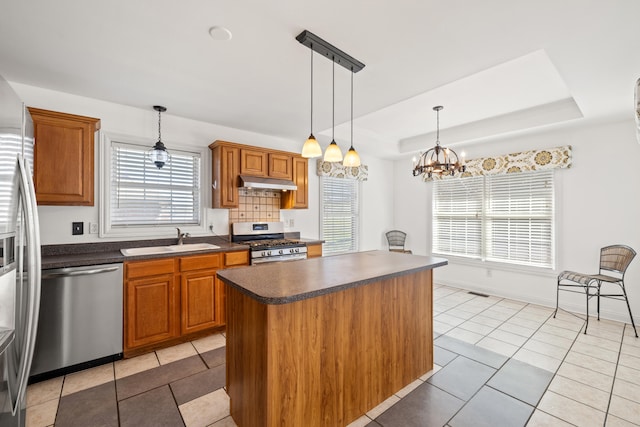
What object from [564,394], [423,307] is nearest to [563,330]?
[564,394]

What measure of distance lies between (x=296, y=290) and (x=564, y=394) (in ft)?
7.42

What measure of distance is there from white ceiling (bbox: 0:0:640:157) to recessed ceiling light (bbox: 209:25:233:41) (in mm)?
43

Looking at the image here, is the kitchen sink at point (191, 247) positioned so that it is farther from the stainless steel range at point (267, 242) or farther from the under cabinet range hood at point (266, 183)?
the under cabinet range hood at point (266, 183)

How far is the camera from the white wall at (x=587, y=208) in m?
3.50

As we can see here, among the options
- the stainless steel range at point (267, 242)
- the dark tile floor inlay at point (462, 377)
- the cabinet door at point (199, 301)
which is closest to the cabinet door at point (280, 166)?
the stainless steel range at point (267, 242)

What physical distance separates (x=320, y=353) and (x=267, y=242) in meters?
2.19

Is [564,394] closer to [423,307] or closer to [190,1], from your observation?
[423,307]

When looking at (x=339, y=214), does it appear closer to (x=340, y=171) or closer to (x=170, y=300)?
(x=340, y=171)

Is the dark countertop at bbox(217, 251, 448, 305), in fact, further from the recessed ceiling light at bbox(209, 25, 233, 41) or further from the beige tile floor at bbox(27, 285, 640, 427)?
the recessed ceiling light at bbox(209, 25, 233, 41)

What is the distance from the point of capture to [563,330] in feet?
10.8

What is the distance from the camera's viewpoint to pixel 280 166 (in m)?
4.03

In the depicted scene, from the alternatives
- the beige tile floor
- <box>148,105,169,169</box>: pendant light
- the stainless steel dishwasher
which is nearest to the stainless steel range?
the beige tile floor

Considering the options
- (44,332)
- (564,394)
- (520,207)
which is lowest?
(564,394)

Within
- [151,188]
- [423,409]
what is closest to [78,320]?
[151,188]
